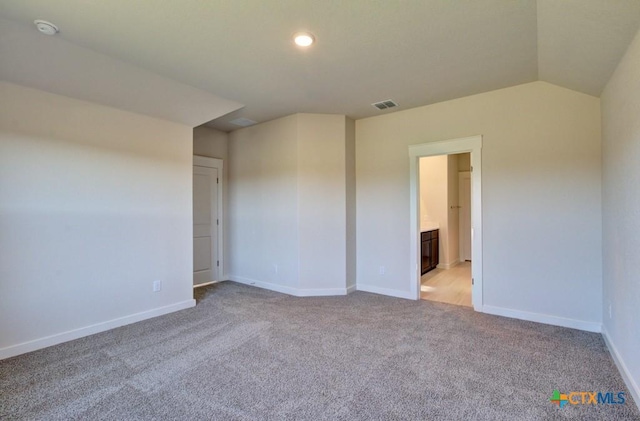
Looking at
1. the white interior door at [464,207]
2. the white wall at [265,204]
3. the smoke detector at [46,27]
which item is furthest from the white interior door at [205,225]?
the white interior door at [464,207]

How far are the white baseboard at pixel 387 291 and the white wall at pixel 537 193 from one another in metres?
0.99

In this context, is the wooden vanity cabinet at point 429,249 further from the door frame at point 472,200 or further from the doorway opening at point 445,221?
the door frame at point 472,200

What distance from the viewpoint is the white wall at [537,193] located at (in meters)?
3.05

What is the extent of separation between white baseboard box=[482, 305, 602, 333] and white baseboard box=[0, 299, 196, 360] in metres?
3.83

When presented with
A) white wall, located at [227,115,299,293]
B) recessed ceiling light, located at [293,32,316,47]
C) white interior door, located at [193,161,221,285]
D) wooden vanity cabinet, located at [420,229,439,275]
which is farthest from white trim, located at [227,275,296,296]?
recessed ceiling light, located at [293,32,316,47]

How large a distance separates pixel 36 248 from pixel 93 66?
1745 mm

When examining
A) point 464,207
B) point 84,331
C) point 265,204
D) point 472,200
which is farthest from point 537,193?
point 84,331

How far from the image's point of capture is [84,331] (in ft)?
10.0

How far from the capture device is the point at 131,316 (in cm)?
343

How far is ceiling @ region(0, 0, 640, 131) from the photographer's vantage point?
2002 mm

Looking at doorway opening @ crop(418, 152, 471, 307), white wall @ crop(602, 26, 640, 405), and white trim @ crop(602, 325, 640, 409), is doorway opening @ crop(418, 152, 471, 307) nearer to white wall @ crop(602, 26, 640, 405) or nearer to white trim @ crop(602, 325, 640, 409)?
white trim @ crop(602, 325, 640, 409)

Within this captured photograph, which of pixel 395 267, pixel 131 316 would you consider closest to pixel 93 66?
pixel 131 316

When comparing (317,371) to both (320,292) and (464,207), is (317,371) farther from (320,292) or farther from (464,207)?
(464,207)

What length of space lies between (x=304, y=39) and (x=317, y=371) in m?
2.64
